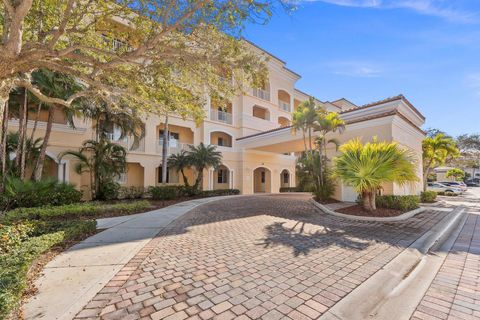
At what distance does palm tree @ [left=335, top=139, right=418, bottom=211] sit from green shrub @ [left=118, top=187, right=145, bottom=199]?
41.9 ft

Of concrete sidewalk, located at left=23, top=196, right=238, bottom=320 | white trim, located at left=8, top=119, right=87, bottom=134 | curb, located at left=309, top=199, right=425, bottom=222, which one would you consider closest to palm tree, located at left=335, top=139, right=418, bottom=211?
curb, located at left=309, top=199, right=425, bottom=222

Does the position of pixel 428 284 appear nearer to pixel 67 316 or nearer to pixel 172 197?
pixel 67 316

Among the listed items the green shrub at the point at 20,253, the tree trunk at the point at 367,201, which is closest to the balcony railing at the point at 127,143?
the green shrub at the point at 20,253

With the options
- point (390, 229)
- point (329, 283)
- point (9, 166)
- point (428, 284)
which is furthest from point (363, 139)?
point (9, 166)

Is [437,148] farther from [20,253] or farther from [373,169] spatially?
[20,253]

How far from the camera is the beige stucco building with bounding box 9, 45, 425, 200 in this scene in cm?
1280

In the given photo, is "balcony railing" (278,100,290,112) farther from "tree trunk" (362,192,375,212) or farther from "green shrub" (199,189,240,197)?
"tree trunk" (362,192,375,212)

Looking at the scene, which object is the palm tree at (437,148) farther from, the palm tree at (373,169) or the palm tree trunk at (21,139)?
the palm tree trunk at (21,139)

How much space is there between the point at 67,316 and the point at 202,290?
1592 mm

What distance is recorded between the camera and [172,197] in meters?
15.1

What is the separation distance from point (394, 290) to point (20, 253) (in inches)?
230

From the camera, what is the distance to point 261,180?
2597cm

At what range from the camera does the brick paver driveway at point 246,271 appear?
2811mm

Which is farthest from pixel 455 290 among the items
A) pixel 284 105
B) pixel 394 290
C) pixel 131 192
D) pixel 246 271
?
pixel 284 105
